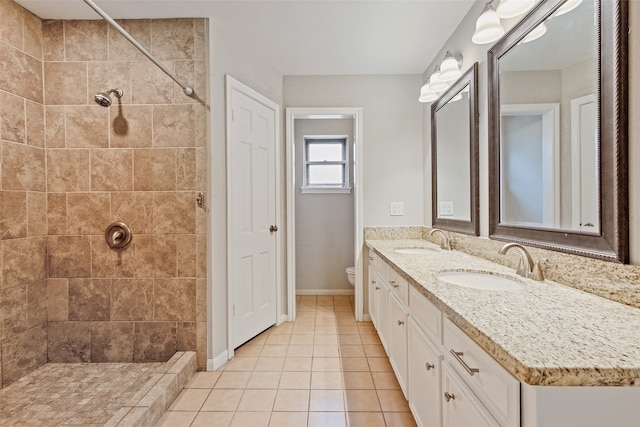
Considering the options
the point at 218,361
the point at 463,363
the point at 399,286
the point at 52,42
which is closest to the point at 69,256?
the point at 218,361

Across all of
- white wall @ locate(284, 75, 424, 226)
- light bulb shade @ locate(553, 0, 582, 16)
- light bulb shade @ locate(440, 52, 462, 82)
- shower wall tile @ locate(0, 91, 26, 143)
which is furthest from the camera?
white wall @ locate(284, 75, 424, 226)

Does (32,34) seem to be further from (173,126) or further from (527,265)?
(527,265)

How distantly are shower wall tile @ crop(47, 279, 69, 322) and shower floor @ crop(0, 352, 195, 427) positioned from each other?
0.33 meters

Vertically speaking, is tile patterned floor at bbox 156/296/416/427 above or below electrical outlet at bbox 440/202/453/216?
below

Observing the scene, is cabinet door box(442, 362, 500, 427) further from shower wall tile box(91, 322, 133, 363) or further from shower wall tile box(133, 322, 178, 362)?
shower wall tile box(91, 322, 133, 363)

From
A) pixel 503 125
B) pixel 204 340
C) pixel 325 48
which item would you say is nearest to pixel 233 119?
pixel 325 48

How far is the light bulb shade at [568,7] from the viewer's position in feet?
3.57

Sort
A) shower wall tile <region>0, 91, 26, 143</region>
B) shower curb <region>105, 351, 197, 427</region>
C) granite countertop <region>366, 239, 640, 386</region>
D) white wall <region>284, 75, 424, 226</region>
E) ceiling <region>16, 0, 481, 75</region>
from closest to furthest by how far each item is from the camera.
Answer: granite countertop <region>366, 239, 640, 386</region>
shower curb <region>105, 351, 197, 427</region>
shower wall tile <region>0, 91, 26, 143</region>
ceiling <region>16, 0, 481, 75</region>
white wall <region>284, 75, 424, 226</region>

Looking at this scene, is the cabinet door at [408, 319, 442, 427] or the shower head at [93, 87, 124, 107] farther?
the shower head at [93, 87, 124, 107]

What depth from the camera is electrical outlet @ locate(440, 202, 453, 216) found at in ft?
7.45

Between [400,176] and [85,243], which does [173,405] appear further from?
[400,176]

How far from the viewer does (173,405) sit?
1.70m

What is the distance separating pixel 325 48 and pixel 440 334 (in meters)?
2.27

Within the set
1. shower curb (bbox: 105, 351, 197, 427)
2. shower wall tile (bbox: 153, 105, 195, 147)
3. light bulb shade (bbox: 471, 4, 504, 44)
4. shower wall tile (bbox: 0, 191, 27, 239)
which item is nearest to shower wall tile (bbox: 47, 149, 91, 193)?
shower wall tile (bbox: 0, 191, 27, 239)
